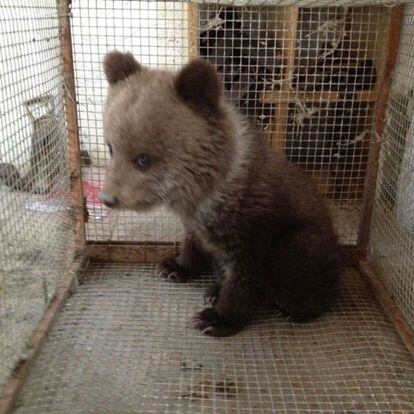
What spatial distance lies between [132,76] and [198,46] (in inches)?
45.8

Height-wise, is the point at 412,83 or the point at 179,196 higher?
the point at 412,83

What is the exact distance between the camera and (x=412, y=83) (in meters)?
2.50

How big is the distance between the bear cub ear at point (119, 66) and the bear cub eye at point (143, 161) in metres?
0.48

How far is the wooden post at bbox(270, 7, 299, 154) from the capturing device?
2.93 metres

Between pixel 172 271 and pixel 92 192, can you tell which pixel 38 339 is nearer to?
pixel 172 271

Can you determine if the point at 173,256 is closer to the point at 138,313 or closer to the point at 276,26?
the point at 138,313

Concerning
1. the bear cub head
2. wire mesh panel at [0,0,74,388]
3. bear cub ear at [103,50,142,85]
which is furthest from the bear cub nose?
bear cub ear at [103,50,142,85]

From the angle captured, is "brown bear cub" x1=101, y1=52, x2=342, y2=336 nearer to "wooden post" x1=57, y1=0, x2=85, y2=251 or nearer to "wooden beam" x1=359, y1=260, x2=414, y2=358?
"wooden beam" x1=359, y1=260, x2=414, y2=358

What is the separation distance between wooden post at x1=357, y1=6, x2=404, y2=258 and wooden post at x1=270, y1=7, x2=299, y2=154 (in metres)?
0.54

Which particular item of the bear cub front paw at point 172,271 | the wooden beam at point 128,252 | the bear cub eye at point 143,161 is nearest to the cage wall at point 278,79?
the wooden beam at point 128,252

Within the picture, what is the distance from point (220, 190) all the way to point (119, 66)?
728 mm

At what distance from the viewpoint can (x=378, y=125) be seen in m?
2.75

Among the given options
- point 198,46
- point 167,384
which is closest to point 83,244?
point 167,384

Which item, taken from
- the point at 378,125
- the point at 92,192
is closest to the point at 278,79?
the point at 378,125
